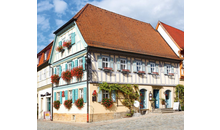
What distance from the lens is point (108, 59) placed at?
19.2 metres

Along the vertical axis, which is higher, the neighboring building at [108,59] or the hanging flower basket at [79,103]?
the neighboring building at [108,59]

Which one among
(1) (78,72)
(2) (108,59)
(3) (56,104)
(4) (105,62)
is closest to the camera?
(1) (78,72)

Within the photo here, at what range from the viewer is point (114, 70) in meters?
19.4

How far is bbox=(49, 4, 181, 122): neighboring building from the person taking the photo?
59.7 feet

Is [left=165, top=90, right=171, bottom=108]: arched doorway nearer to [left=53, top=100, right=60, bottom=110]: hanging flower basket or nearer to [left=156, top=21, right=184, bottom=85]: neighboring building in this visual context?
[left=156, top=21, right=184, bottom=85]: neighboring building

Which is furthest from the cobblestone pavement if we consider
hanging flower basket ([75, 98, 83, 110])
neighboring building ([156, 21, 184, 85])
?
neighboring building ([156, 21, 184, 85])

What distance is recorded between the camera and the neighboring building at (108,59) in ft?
59.7

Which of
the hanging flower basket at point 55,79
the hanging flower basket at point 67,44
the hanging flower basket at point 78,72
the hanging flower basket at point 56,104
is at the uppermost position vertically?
the hanging flower basket at point 67,44

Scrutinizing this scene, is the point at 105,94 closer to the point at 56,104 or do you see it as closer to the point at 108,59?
the point at 108,59

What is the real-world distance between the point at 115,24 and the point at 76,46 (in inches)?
190

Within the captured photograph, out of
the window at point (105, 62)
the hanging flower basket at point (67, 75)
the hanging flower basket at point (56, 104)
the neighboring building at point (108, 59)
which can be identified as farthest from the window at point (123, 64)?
the hanging flower basket at point (56, 104)

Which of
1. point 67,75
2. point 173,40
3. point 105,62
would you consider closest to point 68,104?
point 67,75

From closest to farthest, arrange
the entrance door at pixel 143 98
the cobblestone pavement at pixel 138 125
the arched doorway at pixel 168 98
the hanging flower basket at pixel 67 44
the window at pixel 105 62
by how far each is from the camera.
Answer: the cobblestone pavement at pixel 138 125 → the window at pixel 105 62 → the hanging flower basket at pixel 67 44 → the entrance door at pixel 143 98 → the arched doorway at pixel 168 98

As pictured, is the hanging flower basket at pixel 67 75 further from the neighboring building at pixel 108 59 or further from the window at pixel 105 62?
the window at pixel 105 62
